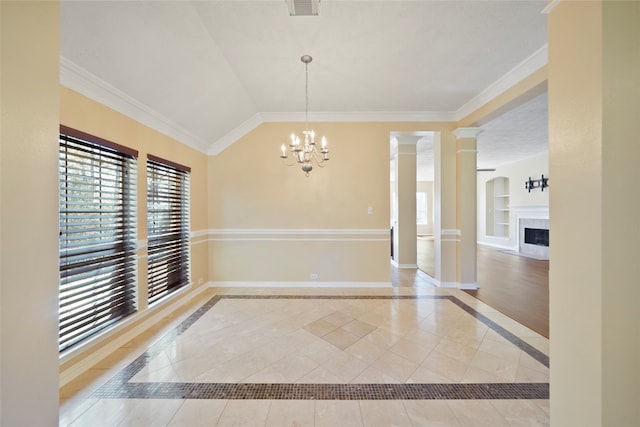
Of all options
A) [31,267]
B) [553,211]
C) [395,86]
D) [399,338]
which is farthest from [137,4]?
[399,338]

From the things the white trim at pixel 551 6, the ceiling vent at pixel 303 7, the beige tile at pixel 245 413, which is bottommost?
the beige tile at pixel 245 413

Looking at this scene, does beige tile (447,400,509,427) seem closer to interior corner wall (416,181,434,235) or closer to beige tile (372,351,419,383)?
beige tile (372,351,419,383)

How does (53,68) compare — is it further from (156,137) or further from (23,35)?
(156,137)

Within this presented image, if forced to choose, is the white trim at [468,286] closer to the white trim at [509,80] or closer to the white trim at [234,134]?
the white trim at [509,80]

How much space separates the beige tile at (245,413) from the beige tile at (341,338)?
2.85 feet

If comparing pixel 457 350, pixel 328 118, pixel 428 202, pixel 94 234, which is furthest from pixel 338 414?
pixel 428 202

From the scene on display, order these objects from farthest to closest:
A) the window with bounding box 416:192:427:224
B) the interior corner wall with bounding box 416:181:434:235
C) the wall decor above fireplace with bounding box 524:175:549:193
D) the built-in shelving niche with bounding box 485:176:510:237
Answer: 1. the window with bounding box 416:192:427:224
2. the interior corner wall with bounding box 416:181:434:235
3. the built-in shelving niche with bounding box 485:176:510:237
4. the wall decor above fireplace with bounding box 524:175:549:193

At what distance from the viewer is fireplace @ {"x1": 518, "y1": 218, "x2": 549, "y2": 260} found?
640cm

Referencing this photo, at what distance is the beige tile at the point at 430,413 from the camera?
1.46m

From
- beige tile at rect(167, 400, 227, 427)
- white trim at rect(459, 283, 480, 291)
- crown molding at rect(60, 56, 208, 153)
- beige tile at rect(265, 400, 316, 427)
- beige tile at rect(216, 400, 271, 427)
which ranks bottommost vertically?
beige tile at rect(265, 400, 316, 427)

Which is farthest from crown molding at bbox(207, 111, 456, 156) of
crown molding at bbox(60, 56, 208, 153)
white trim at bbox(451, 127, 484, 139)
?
crown molding at bbox(60, 56, 208, 153)

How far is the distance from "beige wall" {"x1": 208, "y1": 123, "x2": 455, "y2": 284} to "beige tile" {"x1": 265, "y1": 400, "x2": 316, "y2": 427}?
2297mm

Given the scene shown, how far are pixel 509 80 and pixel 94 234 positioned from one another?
4.83 meters

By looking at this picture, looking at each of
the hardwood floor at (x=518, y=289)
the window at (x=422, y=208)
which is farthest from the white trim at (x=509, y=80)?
the window at (x=422, y=208)
